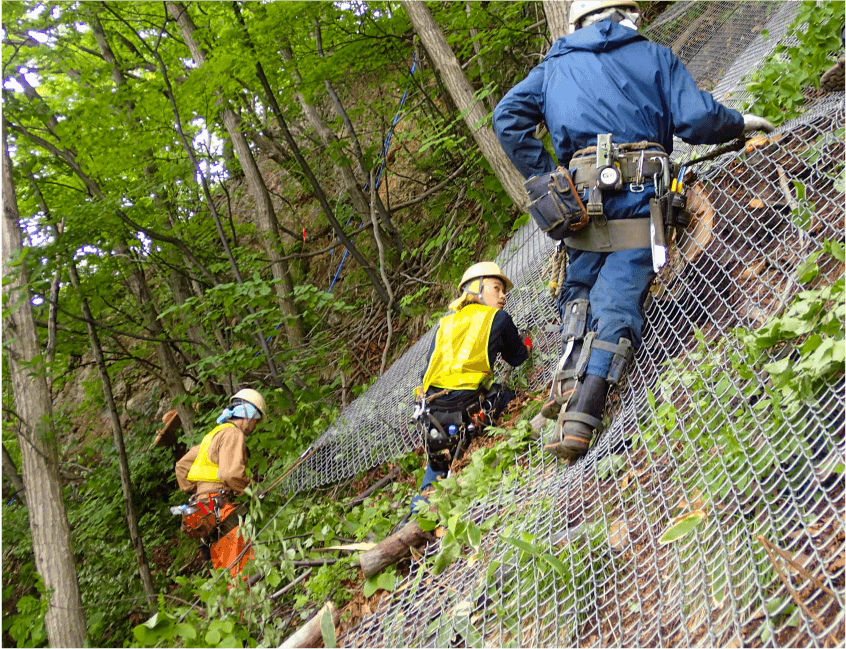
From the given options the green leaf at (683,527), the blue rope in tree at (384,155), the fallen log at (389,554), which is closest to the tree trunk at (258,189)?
the blue rope in tree at (384,155)

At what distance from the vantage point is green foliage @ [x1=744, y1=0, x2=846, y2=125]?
3928 mm

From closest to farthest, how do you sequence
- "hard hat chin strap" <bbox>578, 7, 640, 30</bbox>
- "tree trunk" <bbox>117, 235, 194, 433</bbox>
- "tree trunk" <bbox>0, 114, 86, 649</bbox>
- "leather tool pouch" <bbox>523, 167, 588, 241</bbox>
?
"leather tool pouch" <bbox>523, 167, 588, 241</bbox> < "hard hat chin strap" <bbox>578, 7, 640, 30</bbox> < "tree trunk" <bbox>0, 114, 86, 649</bbox> < "tree trunk" <bbox>117, 235, 194, 433</bbox>

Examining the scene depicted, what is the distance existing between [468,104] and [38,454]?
3945 mm

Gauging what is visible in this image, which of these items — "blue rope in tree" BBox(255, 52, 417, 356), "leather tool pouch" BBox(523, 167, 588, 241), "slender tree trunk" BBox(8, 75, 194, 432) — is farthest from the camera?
"blue rope in tree" BBox(255, 52, 417, 356)

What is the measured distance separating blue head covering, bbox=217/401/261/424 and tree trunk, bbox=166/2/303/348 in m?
1.45

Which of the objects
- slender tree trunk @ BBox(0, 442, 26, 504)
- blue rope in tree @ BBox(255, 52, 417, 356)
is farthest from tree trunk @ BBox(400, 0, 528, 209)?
slender tree trunk @ BBox(0, 442, 26, 504)

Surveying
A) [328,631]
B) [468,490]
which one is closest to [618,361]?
[468,490]

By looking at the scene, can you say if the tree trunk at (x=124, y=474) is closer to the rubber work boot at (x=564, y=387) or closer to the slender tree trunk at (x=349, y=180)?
the slender tree trunk at (x=349, y=180)

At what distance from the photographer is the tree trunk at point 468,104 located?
18.0 ft

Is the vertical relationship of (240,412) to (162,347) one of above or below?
below

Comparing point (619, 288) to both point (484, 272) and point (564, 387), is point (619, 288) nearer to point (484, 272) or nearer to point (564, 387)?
point (564, 387)

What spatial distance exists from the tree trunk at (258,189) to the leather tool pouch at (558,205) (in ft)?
16.2

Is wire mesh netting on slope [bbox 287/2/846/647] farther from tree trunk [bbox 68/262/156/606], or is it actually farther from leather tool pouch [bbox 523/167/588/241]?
tree trunk [bbox 68/262/156/606]

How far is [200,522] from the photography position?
20.4 ft
